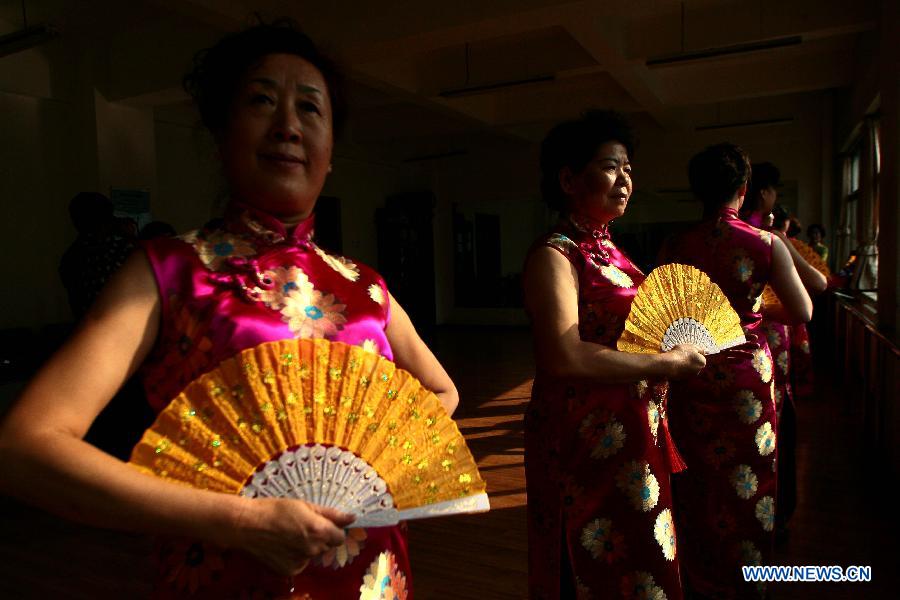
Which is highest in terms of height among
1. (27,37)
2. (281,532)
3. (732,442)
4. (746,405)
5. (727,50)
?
(727,50)

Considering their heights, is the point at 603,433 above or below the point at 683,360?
below

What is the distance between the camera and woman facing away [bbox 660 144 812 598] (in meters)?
2.14

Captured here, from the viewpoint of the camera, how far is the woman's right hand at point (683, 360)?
1586 mm

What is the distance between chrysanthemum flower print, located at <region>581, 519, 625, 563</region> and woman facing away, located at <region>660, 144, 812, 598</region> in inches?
29.3

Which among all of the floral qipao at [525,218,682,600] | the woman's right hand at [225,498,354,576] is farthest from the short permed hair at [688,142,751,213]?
the woman's right hand at [225,498,354,576]

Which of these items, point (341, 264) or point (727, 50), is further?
point (727, 50)

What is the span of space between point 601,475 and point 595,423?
0.42 feet

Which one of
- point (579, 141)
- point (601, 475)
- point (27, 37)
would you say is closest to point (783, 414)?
point (601, 475)

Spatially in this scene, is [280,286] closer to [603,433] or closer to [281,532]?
[281,532]

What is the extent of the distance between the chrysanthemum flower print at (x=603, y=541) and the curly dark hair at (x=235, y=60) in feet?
3.88

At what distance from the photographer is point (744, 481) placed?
215 centimetres

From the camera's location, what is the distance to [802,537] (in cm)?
293

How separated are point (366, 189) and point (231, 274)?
9.90 meters

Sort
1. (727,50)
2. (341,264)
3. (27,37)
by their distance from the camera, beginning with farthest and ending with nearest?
(727,50) → (27,37) → (341,264)
